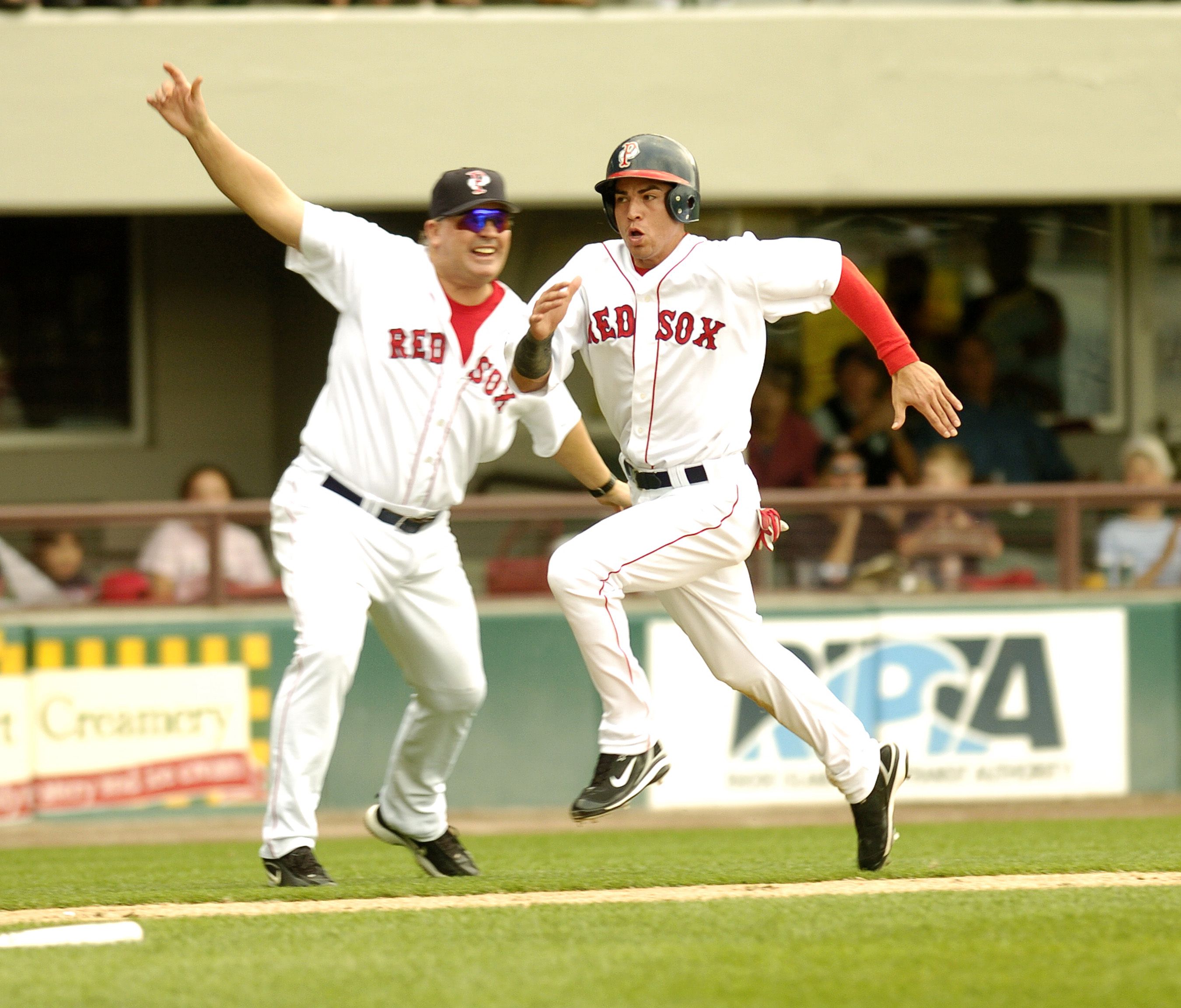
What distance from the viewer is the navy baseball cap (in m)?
4.85

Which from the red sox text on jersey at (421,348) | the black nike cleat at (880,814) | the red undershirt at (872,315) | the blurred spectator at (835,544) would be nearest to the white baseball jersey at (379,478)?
the red sox text on jersey at (421,348)

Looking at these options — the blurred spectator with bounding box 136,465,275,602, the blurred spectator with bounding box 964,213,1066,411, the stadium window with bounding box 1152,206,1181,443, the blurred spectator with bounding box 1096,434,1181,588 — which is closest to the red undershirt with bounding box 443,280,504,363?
the blurred spectator with bounding box 136,465,275,602

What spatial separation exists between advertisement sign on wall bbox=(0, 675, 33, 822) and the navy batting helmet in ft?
15.2

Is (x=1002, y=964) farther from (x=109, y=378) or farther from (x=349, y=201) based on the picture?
(x=109, y=378)

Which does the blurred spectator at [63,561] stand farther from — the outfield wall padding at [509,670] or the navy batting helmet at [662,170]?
the navy batting helmet at [662,170]

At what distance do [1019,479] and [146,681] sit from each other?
16.8 ft

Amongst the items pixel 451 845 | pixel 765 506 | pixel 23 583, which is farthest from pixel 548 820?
pixel 451 845

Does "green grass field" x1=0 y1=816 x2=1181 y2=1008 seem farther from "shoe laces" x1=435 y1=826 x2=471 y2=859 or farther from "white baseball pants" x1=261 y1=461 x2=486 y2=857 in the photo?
"white baseball pants" x1=261 y1=461 x2=486 y2=857

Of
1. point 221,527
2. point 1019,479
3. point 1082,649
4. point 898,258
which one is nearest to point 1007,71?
point 898,258

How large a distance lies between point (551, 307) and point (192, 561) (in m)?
4.36

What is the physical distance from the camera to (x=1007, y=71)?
953cm

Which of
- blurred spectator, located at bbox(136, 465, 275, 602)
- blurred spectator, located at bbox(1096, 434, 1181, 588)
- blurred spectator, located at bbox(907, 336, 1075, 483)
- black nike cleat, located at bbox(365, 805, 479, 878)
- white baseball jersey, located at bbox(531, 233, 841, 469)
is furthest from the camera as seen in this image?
blurred spectator, located at bbox(907, 336, 1075, 483)

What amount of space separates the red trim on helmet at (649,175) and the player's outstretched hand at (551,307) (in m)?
0.31

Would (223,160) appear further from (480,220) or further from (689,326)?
(689,326)
